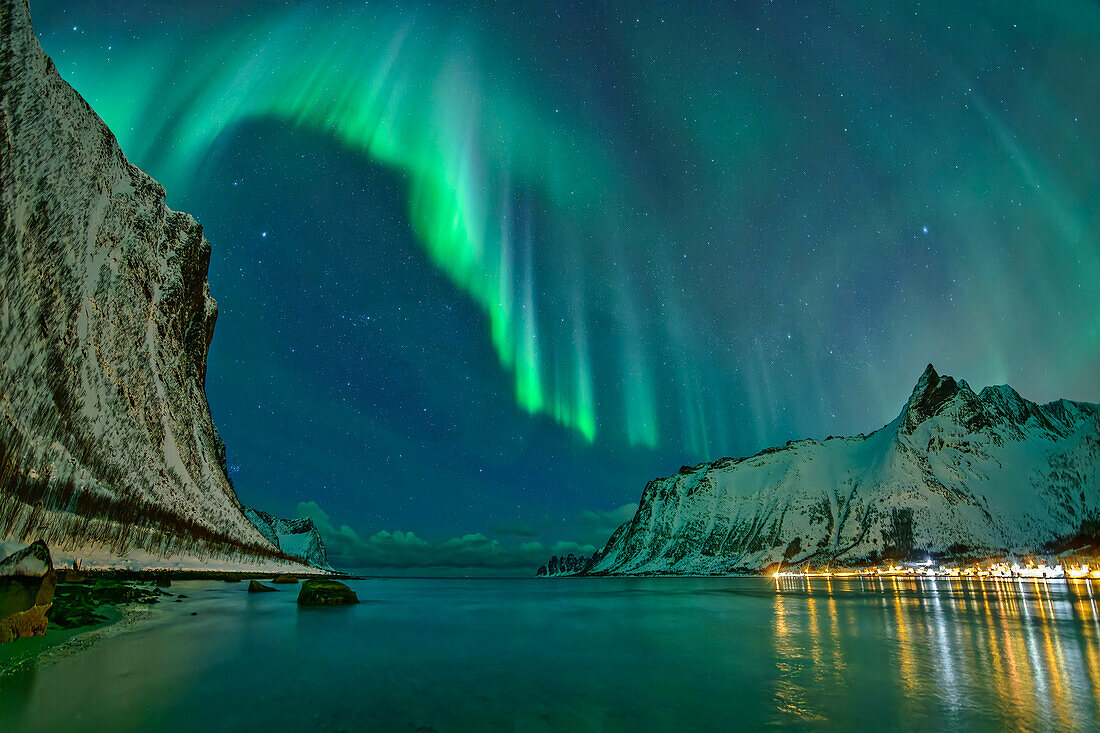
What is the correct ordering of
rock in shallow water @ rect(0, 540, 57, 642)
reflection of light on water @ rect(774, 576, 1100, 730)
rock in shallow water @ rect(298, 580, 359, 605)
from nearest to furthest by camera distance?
reflection of light on water @ rect(774, 576, 1100, 730), rock in shallow water @ rect(0, 540, 57, 642), rock in shallow water @ rect(298, 580, 359, 605)

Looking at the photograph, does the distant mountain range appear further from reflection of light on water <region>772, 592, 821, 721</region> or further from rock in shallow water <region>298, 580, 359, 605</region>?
Answer: reflection of light on water <region>772, 592, 821, 721</region>

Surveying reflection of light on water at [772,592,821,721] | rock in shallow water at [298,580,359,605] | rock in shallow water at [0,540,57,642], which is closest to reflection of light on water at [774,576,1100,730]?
reflection of light on water at [772,592,821,721]

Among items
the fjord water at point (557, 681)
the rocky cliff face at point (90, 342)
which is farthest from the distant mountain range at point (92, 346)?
the fjord water at point (557, 681)

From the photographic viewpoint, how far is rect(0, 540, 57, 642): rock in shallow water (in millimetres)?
15867

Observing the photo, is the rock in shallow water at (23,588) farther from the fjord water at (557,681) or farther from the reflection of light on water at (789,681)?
the reflection of light on water at (789,681)

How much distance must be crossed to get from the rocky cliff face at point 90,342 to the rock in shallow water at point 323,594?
20.2 m

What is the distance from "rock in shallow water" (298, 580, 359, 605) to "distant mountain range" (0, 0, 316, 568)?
20098 millimetres

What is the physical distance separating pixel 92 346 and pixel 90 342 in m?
0.50

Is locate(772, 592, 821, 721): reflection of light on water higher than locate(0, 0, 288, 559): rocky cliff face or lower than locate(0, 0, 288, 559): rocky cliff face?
lower

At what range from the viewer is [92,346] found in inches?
2029

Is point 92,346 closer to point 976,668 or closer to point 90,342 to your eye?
point 90,342

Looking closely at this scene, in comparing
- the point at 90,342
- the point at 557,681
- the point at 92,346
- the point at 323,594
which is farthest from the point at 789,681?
the point at 92,346

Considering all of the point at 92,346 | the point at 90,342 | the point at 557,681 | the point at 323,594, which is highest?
the point at 90,342

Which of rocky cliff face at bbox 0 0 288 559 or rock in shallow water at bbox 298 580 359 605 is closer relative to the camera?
rocky cliff face at bbox 0 0 288 559
